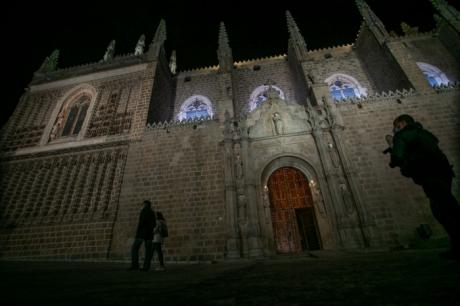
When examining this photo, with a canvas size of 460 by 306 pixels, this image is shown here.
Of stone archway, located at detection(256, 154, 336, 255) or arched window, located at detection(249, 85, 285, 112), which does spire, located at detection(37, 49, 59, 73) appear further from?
stone archway, located at detection(256, 154, 336, 255)

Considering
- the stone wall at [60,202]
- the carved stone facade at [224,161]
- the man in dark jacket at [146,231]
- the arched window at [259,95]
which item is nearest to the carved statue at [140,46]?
the carved stone facade at [224,161]

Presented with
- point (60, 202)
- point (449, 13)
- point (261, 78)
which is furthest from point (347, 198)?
point (449, 13)

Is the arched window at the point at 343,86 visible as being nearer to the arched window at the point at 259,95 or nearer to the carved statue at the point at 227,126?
the arched window at the point at 259,95

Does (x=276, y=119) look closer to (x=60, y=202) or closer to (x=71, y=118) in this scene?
(x=60, y=202)

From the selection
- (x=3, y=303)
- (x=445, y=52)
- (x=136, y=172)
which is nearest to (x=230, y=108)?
(x=136, y=172)

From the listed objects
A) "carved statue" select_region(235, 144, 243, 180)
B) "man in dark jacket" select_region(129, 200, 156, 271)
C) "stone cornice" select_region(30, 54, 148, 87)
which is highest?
"stone cornice" select_region(30, 54, 148, 87)

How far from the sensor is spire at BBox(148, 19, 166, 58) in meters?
16.7

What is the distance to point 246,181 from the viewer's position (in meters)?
10.3

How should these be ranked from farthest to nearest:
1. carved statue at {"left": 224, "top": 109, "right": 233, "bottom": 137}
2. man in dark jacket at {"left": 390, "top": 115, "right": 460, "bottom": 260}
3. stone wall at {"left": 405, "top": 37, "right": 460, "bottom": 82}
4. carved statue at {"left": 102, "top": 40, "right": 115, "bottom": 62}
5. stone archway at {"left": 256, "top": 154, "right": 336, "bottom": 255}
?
carved statue at {"left": 102, "top": 40, "right": 115, "bottom": 62}, stone wall at {"left": 405, "top": 37, "right": 460, "bottom": 82}, carved statue at {"left": 224, "top": 109, "right": 233, "bottom": 137}, stone archway at {"left": 256, "top": 154, "right": 336, "bottom": 255}, man in dark jacket at {"left": 390, "top": 115, "right": 460, "bottom": 260}

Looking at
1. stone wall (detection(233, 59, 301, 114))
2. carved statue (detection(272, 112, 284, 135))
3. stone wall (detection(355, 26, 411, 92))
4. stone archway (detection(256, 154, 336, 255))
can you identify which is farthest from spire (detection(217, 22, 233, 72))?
stone wall (detection(355, 26, 411, 92))

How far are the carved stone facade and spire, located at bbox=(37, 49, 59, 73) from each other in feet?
11.8

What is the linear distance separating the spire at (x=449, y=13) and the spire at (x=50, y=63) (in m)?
29.6

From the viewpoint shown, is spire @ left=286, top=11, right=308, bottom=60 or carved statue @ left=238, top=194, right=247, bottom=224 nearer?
carved statue @ left=238, top=194, right=247, bottom=224

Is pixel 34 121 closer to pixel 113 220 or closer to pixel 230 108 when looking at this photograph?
pixel 113 220
